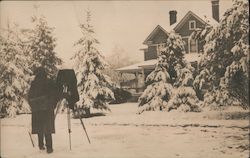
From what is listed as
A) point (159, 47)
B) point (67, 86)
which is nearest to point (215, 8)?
point (159, 47)

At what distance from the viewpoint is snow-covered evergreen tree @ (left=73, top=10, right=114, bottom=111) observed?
16.5ft

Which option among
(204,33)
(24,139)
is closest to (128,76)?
(204,33)

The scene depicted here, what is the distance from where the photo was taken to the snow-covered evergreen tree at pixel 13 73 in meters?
4.77

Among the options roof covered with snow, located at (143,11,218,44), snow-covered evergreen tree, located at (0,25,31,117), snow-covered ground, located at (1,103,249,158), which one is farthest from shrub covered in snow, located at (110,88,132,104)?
snow-covered evergreen tree, located at (0,25,31,117)

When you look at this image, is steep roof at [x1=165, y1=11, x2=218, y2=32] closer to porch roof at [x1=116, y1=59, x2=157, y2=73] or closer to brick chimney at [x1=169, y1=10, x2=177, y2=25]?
brick chimney at [x1=169, y1=10, x2=177, y2=25]

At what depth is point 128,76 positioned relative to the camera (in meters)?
4.95

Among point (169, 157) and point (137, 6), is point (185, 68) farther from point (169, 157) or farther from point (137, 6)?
point (169, 157)

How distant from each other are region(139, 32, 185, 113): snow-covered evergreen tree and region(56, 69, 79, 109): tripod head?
0.94 metres

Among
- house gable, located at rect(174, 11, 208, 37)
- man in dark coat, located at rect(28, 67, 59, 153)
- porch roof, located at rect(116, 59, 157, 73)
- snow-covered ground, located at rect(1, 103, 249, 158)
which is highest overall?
house gable, located at rect(174, 11, 208, 37)

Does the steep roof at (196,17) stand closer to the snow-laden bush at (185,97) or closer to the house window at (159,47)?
the house window at (159,47)

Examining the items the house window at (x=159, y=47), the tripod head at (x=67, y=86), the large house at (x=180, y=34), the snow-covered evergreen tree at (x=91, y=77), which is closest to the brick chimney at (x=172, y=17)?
the large house at (x=180, y=34)

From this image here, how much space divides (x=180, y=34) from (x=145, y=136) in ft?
4.24

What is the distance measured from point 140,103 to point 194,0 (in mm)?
1499

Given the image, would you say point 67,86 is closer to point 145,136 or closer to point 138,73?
point 138,73
